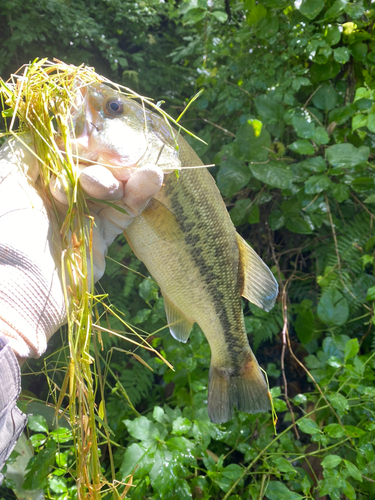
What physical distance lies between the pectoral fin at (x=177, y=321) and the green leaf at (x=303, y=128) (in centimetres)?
111

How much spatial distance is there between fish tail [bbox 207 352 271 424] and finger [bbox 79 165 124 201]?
0.77m

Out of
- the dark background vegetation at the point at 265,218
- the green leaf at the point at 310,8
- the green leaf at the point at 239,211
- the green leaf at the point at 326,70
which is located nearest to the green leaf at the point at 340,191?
A: the dark background vegetation at the point at 265,218

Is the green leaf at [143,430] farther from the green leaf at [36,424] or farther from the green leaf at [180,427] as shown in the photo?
the green leaf at [36,424]

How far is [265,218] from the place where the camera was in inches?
92.4

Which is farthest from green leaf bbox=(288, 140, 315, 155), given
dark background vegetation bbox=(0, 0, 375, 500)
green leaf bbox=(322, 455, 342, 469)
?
green leaf bbox=(322, 455, 342, 469)

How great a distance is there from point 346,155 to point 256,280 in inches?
36.4

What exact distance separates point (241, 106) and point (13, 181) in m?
1.69

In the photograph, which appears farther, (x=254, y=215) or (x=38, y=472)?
(x=254, y=215)

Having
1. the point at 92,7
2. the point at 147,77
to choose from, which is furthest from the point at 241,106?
the point at 92,7

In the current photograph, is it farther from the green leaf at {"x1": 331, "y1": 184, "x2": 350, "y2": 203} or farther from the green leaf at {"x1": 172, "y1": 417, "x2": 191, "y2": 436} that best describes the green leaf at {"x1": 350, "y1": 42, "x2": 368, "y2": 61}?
the green leaf at {"x1": 172, "y1": 417, "x2": 191, "y2": 436}

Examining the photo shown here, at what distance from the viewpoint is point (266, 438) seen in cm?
168

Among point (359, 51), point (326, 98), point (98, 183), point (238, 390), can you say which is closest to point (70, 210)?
point (98, 183)

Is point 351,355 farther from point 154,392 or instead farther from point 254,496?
point 154,392

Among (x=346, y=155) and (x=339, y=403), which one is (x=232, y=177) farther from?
(x=339, y=403)
